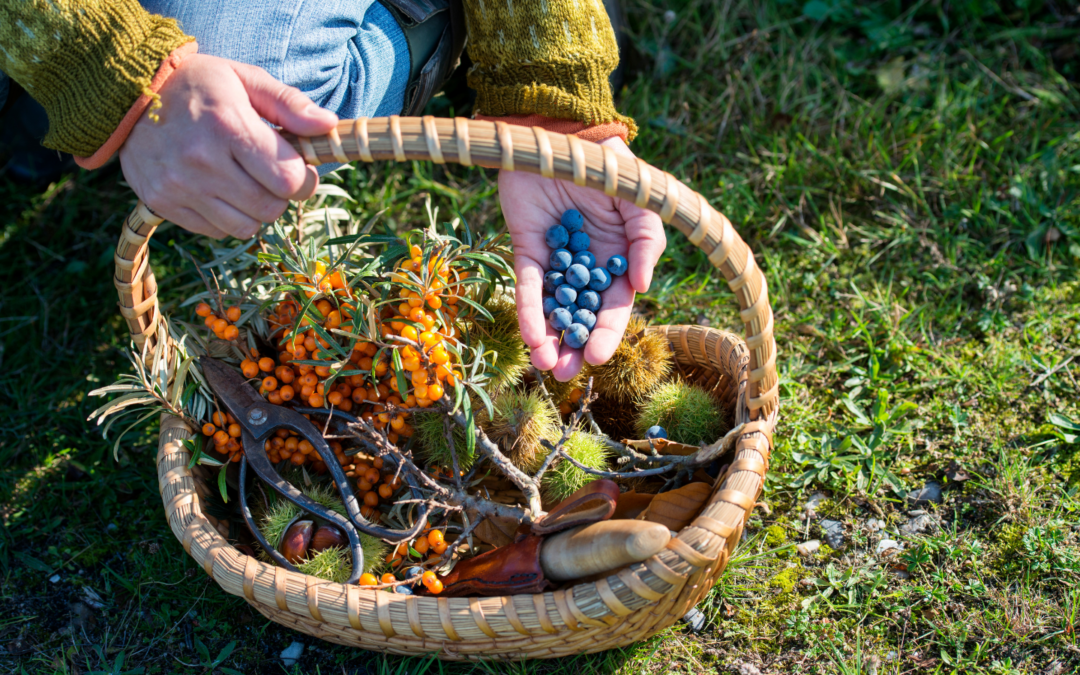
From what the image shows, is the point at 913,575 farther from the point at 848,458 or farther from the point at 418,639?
the point at 418,639

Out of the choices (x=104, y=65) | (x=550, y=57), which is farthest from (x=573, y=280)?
(x=104, y=65)

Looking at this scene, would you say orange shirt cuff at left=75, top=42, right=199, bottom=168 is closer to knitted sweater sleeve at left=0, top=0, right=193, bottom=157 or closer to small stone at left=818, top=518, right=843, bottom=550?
knitted sweater sleeve at left=0, top=0, right=193, bottom=157

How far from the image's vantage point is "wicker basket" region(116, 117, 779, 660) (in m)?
1.44

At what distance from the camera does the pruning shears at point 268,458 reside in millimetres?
1676

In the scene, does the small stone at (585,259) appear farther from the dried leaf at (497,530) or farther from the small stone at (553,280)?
the dried leaf at (497,530)

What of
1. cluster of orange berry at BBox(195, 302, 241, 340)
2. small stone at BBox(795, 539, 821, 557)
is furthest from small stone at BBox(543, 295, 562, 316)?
small stone at BBox(795, 539, 821, 557)

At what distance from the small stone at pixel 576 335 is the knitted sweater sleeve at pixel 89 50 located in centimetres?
102

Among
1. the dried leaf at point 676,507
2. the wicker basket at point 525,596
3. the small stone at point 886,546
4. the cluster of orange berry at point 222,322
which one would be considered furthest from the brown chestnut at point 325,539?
the small stone at point 886,546

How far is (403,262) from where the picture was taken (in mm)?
1817

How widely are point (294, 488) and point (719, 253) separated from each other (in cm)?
110

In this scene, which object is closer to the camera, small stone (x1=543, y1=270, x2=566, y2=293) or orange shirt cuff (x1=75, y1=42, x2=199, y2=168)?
orange shirt cuff (x1=75, y1=42, x2=199, y2=168)

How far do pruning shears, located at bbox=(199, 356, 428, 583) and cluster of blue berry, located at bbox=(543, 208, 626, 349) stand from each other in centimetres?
52

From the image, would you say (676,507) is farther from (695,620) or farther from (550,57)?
(550,57)

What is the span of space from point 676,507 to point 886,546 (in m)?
0.73
